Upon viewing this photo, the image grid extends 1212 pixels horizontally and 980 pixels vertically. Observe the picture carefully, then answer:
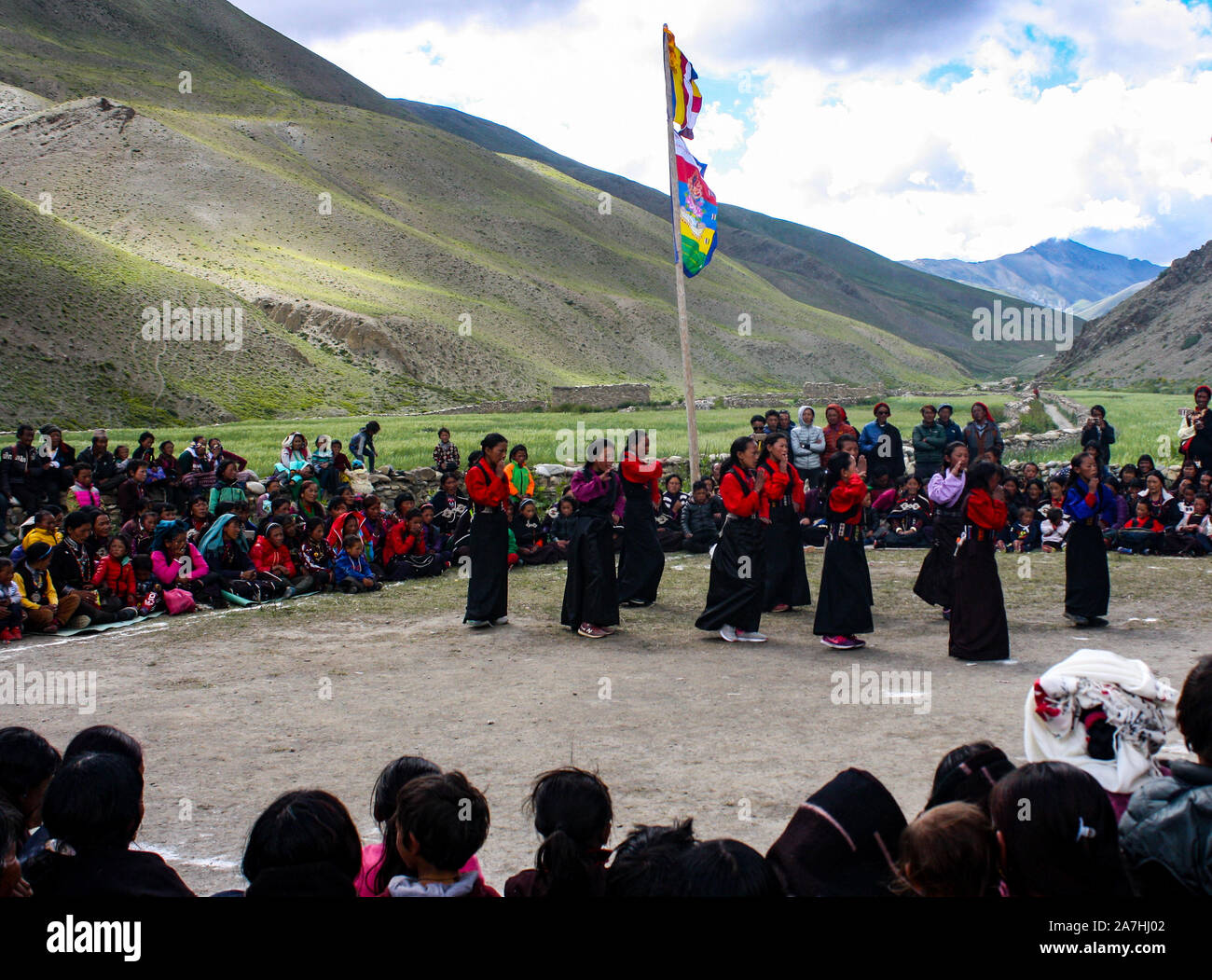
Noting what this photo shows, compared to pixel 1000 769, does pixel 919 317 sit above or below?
above

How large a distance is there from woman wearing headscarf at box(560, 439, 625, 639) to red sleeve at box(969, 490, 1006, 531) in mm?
3097

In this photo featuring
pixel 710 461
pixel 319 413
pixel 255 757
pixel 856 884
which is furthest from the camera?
pixel 319 413

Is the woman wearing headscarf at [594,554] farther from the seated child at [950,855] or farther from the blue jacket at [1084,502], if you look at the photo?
the seated child at [950,855]

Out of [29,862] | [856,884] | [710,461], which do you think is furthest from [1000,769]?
[710,461]

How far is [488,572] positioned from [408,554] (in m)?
3.61

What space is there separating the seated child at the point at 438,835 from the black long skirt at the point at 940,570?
7212mm

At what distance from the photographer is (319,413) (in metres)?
44.9

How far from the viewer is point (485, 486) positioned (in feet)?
31.8

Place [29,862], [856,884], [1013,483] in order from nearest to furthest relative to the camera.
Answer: [856,884] < [29,862] < [1013,483]

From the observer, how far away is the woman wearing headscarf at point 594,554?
9242mm

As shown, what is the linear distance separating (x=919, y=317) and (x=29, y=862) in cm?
18097

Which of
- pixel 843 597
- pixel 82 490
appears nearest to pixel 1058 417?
pixel 843 597

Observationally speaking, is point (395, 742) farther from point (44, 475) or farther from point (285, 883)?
point (44, 475)

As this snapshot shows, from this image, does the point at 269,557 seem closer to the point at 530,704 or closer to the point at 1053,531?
the point at 530,704
